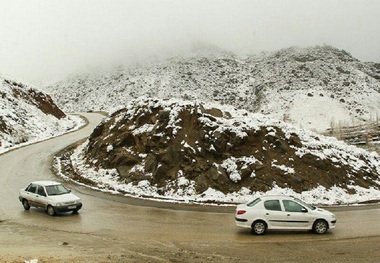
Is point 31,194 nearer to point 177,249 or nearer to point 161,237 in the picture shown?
point 161,237

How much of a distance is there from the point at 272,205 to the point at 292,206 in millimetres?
831

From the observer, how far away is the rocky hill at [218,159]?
2566 centimetres

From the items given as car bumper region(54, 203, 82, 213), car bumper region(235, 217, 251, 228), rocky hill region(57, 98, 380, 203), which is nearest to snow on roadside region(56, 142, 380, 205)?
rocky hill region(57, 98, 380, 203)

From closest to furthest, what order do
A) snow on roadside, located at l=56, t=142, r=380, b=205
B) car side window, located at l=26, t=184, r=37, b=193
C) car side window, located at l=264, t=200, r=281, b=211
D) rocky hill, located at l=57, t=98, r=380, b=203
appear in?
car side window, located at l=264, t=200, r=281, b=211
car side window, located at l=26, t=184, r=37, b=193
snow on roadside, located at l=56, t=142, r=380, b=205
rocky hill, located at l=57, t=98, r=380, b=203

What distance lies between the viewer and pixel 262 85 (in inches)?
4038

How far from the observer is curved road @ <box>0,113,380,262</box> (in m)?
13.3

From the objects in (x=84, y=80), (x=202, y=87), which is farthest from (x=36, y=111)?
(x=84, y=80)

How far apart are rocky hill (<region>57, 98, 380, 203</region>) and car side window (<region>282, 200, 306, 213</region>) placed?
7809 millimetres

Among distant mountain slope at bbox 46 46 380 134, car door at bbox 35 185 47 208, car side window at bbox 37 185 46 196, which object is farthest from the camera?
distant mountain slope at bbox 46 46 380 134

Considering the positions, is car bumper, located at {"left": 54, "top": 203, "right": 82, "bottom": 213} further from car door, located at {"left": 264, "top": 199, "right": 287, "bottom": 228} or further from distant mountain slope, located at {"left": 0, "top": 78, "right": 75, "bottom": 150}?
distant mountain slope, located at {"left": 0, "top": 78, "right": 75, "bottom": 150}

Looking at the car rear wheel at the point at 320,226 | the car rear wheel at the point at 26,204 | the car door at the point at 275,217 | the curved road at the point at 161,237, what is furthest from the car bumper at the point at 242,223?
the car rear wheel at the point at 26,204

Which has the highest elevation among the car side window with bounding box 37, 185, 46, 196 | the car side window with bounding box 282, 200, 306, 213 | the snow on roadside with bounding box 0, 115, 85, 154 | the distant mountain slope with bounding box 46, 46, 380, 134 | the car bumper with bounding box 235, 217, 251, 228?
the distant mountain slope with bounding box 46, 46, 380, 134

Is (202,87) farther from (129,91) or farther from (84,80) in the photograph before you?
(84,80)

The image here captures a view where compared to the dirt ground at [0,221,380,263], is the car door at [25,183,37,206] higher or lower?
higher
